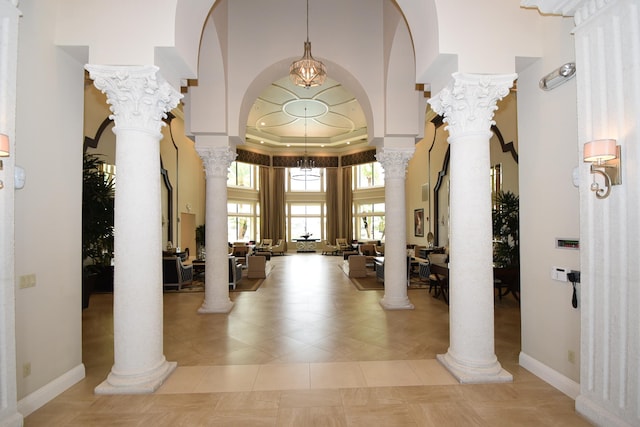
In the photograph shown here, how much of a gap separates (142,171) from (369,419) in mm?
3108

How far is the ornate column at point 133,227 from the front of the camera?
319 centimetres

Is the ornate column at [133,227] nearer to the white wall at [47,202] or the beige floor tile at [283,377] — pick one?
the white wall at [47,202]

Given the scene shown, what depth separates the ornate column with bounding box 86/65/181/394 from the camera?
10.5ft

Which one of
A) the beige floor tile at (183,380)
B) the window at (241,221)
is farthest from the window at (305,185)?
the beige floor tile at (183,380)

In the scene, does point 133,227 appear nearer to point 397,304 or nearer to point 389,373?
point 389,373

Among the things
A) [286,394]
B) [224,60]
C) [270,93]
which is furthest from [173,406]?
[270,93]

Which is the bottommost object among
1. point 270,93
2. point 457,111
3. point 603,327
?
point 603,327

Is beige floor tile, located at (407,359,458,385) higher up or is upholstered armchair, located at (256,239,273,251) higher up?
upholstered armchair, located at (256,239,273,251)

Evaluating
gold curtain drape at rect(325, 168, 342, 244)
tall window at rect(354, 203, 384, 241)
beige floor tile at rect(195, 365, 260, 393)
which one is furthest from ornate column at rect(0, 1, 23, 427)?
gold curtain drape at rect(325, 168, 342, 244)

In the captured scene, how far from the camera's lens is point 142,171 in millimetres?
3279

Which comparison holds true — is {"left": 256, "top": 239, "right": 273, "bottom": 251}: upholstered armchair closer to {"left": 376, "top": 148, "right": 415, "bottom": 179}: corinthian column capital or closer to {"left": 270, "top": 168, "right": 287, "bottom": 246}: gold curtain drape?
{"left": 270, "top": 168, "right": 287, "bottom": 246}: gold curtain drape

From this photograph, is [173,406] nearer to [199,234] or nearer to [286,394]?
[286,394]

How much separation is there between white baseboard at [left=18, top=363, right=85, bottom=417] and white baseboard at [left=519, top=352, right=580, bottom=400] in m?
4.90

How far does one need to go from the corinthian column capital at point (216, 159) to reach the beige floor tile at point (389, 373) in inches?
174
